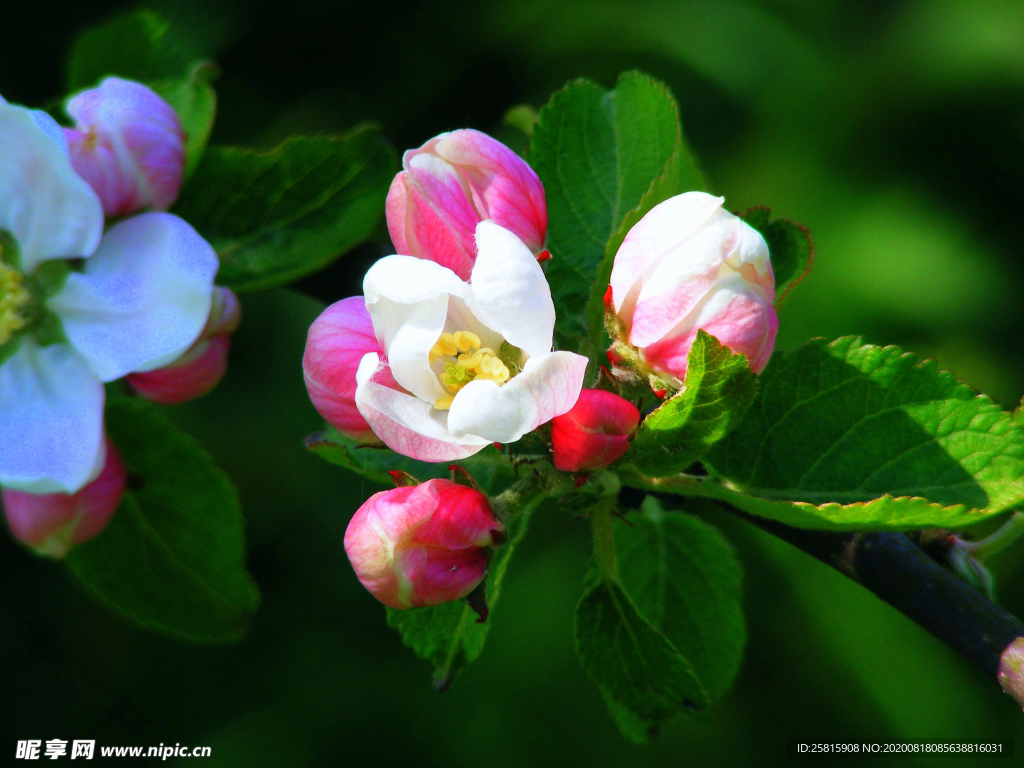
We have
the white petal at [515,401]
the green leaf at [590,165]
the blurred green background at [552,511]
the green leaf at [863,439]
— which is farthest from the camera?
the blurred green background at [552,511]

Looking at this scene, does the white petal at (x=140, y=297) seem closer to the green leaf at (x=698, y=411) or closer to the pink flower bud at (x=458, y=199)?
the pink flower bud at (x=458, y=199)

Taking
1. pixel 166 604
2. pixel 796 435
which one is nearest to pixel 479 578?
pixel 796 435

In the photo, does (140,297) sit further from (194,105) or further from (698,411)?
(698,411)

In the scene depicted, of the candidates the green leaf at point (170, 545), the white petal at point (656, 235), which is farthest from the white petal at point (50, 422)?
the white petal at point (656, 235)

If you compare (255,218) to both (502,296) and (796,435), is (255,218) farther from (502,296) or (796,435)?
(796,435)

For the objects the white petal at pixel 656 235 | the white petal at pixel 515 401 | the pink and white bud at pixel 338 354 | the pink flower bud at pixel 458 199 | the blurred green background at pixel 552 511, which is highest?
the white petal at pixel 656 235
